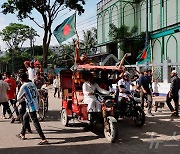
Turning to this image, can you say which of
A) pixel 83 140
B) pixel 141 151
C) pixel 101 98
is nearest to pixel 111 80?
pixel 101 98

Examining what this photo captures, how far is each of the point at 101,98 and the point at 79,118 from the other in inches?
39.5

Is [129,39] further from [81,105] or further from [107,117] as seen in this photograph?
[107,117]

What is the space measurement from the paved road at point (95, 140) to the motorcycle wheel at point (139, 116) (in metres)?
0.15

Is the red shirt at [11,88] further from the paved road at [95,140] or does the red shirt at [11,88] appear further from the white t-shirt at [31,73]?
the paved road at [95,140]

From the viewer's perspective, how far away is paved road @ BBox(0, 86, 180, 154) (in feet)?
22.3

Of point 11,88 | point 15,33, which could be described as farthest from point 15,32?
point 11,88

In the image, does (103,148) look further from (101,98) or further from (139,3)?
(139,3)

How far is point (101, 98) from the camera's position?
8.20 metres

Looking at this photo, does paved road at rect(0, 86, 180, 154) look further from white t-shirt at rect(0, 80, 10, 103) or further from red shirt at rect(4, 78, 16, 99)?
red shirt at rect(4, 78, 16, 99)

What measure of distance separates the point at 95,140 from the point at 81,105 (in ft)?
3.88

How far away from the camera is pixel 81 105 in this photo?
849 cm

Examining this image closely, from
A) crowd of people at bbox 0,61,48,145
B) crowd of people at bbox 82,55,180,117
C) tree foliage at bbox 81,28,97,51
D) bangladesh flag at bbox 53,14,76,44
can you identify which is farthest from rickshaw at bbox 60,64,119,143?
tree foliage at bbox 81,28,97,51

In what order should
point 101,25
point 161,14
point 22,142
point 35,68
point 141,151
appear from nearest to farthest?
point 141,151, point 22,142, point 35,68, point 161,14, point 101,25

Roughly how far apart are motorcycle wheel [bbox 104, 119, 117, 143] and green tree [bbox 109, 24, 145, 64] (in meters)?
24.5
